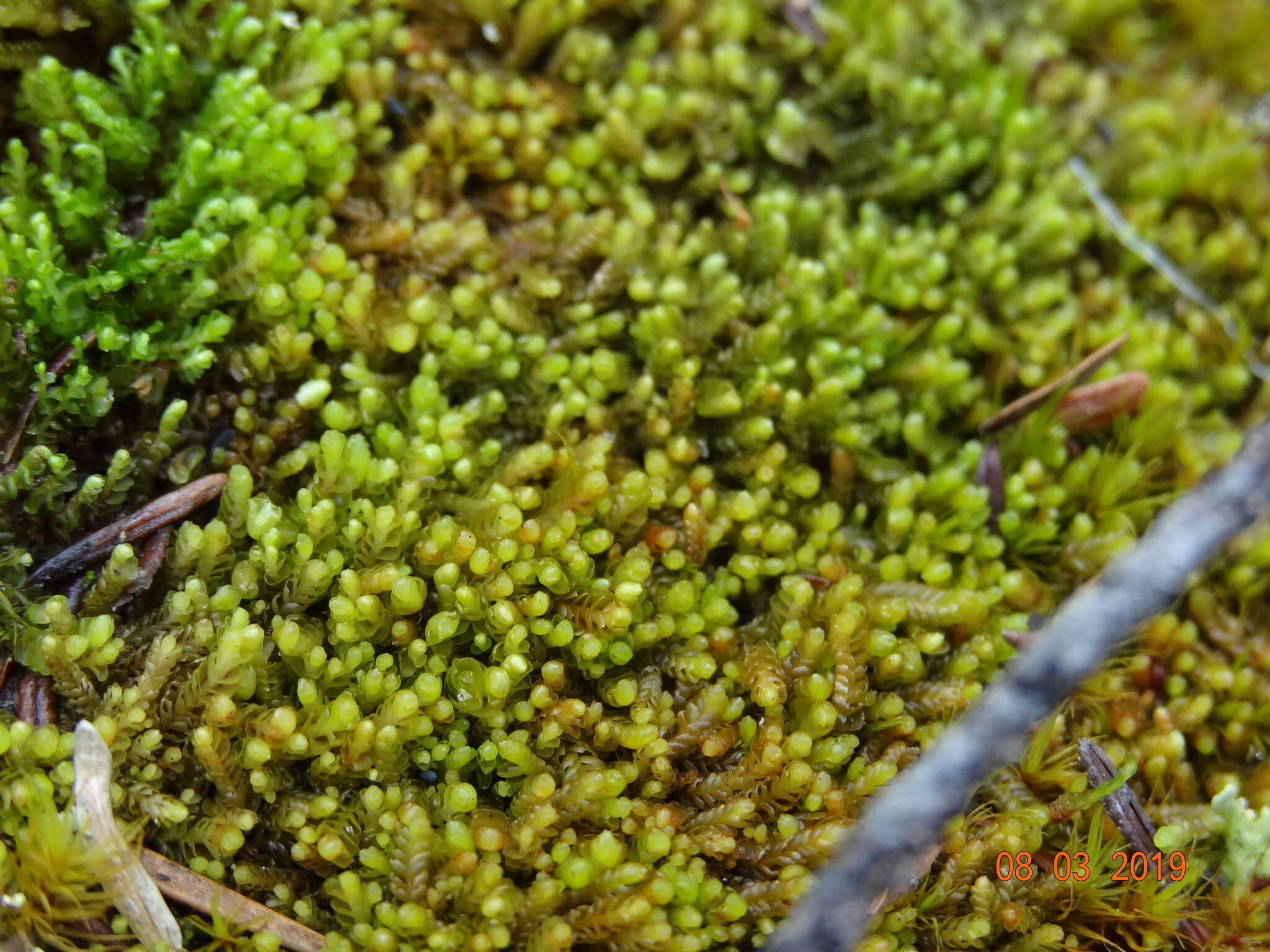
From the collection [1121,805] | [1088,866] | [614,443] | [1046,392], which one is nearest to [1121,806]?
[1121,805]

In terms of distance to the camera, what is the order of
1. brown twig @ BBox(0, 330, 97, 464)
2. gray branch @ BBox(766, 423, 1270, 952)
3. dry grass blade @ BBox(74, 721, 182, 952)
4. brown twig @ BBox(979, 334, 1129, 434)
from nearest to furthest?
1. gray branch @ BBox(766, 423, 1270, 952)
2. dry grass blade @ BBox(74, 721, 182, 952)
3. brown twig @ BBox(0, 330, 97, 464)
4. brown twig @ BBox(979, 334, 1129, 434)

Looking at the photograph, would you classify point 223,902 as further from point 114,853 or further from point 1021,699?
point 1021,699

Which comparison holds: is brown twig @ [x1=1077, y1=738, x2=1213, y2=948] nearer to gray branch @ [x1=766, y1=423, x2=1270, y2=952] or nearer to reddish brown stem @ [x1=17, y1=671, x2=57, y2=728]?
gray branch @ [x1=766, y1=423, x2=1270, y2=952]

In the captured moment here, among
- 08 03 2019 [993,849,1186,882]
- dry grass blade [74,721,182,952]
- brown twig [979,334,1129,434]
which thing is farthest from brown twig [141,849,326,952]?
brown twig [979,334,1129,434]

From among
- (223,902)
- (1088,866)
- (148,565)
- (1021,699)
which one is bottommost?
(223,902)

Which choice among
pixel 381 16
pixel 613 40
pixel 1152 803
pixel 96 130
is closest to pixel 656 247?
pixel 613 40

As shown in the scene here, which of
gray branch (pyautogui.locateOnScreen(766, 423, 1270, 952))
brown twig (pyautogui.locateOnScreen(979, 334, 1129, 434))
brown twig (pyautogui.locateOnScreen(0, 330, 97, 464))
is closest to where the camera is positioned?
gray branch (pyautogui.locateOnScreen(766, 423, 1270, 952))

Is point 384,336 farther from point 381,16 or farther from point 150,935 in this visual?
point 150,935

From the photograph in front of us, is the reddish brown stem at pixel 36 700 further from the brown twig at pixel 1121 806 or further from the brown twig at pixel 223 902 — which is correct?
the brown twig at pixel 1121 806

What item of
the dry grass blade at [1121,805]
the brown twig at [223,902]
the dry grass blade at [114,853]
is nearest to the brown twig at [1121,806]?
the dry grass blade at [1121,805]
